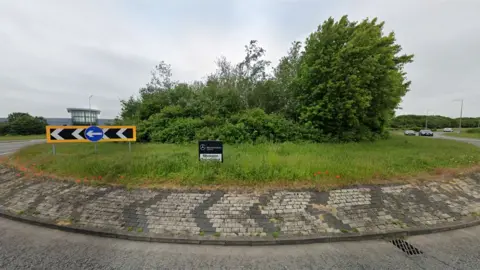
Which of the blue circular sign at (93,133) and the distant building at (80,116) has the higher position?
the distant building at (80,116)

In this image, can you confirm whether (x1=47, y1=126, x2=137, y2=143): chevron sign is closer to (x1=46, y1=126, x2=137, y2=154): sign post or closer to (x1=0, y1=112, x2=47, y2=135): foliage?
(x1=46, y1=126, x2=137, y2=154): sign post

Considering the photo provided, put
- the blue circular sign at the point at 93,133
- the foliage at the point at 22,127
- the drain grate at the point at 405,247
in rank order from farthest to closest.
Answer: the foliage at the point at 22,127 < the blue circular sign at the point at 93,133 < the drain grate at the point at 405,247

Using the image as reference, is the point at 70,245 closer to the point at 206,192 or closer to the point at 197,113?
the point at 206,192

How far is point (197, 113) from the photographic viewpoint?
12805 millimetres

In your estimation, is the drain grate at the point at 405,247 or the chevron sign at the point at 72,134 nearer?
the drain grate at the point at 405,247

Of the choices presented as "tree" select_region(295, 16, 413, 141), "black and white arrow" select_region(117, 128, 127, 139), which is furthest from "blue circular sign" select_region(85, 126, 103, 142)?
"tree" select_region(295, 16, 413, 141)

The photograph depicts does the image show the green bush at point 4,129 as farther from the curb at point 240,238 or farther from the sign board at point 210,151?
the sign board at point 210,151

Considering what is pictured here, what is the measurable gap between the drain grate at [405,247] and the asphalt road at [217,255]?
0.26 feet

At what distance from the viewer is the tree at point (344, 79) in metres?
10.5

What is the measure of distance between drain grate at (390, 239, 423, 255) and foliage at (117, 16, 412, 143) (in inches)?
286

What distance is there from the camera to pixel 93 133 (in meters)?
5.98

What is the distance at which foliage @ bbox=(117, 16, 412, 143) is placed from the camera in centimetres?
1055

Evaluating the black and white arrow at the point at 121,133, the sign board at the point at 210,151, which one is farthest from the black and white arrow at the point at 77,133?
the sign board at the point at 210,151

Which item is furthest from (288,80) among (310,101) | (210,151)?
(210,151)
